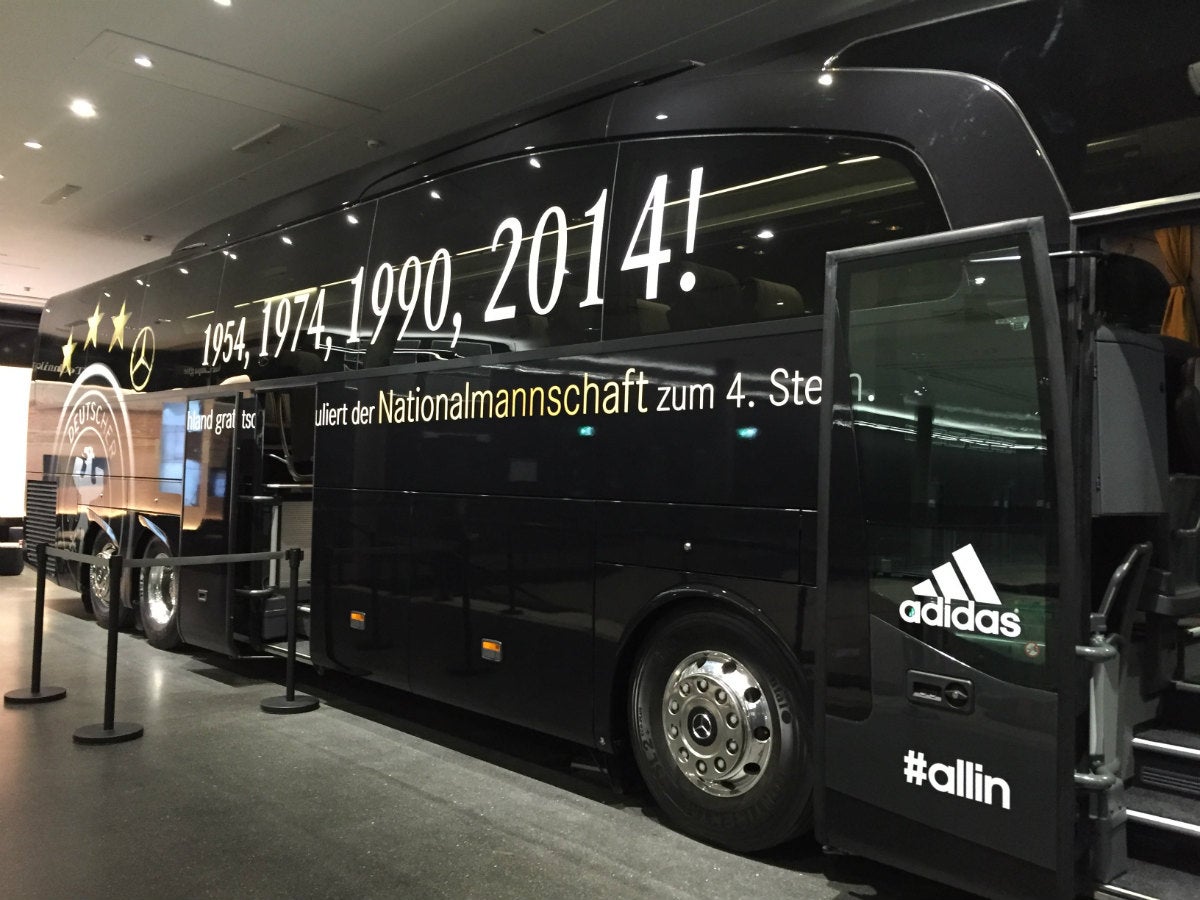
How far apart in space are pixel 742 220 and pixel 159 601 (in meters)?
6.22

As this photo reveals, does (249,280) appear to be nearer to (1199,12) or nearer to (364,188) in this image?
(364,188)

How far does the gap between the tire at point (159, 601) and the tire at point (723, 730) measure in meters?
4.96

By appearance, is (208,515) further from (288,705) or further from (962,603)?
(962,603)

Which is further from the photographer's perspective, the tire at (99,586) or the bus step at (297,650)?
the tire at (99,586)

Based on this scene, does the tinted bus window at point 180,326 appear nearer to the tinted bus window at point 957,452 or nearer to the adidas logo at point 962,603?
the tinted bus window at point 957,452

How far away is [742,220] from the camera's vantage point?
11.5ft

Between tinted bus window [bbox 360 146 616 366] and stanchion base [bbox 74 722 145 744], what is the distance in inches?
93.6

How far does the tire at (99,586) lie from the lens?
27.2ft

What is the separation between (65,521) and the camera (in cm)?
898

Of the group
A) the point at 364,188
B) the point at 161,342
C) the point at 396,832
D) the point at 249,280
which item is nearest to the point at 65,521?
the point at 161,342

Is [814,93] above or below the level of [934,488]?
above

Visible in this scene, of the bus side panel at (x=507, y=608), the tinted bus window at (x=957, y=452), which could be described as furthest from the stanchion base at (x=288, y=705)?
the tinted bus window at (x=957, y=452)

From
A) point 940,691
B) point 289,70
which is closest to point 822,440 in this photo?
point 940,691

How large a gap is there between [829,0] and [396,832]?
4970 millimetres
